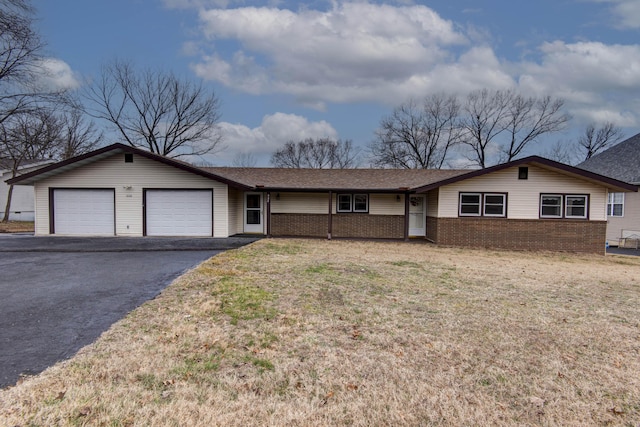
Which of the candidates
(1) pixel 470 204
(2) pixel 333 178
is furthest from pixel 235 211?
(1) pixel 470 204

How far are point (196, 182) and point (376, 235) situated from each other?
834 cm

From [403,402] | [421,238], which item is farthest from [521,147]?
[403,402]

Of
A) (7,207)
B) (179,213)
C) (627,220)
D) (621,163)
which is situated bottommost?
(627,220)

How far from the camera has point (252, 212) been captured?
18.1 m

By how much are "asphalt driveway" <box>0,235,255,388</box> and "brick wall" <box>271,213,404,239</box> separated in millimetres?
4967

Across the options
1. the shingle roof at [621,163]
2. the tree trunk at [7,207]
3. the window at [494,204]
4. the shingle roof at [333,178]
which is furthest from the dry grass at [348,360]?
the tree trunk at [7,207]

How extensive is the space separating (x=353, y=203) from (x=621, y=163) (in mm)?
14810

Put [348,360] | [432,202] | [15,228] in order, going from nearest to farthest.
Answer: [348,360] < [432,202] < [15,228]

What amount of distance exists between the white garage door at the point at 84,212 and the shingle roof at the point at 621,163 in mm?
23412

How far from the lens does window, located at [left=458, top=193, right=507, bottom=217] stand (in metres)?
15.7

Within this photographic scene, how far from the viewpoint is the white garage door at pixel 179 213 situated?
1572 cm

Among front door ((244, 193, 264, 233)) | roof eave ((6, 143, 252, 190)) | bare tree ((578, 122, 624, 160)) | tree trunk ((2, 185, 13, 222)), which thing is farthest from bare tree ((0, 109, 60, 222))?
bare tree ((578, 122, 624, 160))

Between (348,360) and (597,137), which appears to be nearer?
(348,360)

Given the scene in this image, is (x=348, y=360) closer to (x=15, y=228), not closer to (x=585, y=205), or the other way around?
(x=585, y=205)
